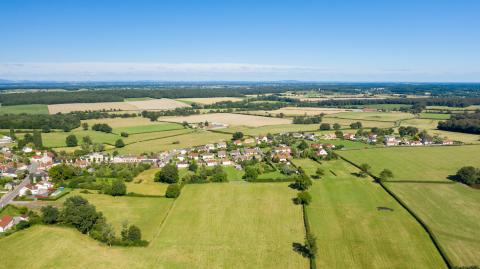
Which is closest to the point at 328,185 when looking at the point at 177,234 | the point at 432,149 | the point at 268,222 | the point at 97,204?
the point at 268,222

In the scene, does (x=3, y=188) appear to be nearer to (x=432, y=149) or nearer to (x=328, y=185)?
(x=328, y=185)

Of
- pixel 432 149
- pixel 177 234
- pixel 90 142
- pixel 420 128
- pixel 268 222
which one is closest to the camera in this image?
pixel 177 234

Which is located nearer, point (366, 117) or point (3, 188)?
point (3, 188)

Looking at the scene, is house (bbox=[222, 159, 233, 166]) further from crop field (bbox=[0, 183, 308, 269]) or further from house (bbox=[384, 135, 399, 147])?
house (bbox=[384, 135, 399, 147])

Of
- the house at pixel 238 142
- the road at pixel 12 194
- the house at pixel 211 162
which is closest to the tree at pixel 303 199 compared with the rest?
the house at pixel 211 162

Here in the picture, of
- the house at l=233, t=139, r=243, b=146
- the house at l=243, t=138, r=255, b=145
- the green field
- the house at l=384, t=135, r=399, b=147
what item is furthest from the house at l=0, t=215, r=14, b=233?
the house at l=384, t=135, r=399, b=147

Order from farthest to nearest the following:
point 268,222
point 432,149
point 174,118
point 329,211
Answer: point 174,118
point 432,149
point 329,211
point 268,222
